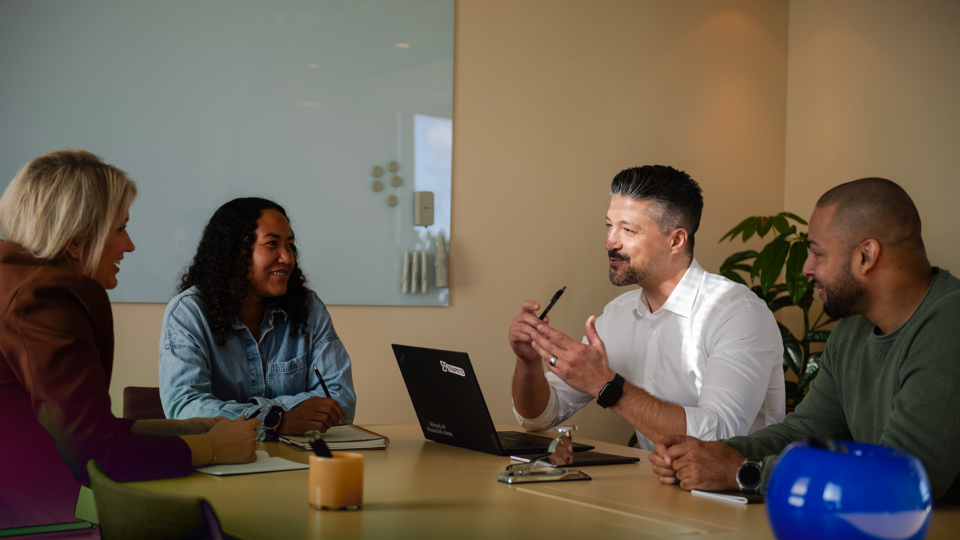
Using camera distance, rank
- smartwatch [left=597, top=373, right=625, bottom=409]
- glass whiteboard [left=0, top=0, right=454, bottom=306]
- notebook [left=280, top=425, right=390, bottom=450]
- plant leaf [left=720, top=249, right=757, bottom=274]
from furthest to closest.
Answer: plant leaf [left=720, top=249, right=757, bottom=274]
glass whiteboard [left=0, top=0, right=454, bottom=306]
smartwatch [left=597, top=373, right=625, bottom=409]
notebook [left=280, top=425, right=390, bottom=450]

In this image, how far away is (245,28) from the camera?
10.6ft

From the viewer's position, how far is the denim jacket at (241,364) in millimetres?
2014

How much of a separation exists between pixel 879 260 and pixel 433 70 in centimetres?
245

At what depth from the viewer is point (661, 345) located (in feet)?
7.77

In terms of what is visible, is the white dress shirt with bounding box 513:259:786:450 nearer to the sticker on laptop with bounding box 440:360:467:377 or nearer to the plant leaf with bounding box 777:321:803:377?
the sticker on laptop with bounding box 440:360:467:377

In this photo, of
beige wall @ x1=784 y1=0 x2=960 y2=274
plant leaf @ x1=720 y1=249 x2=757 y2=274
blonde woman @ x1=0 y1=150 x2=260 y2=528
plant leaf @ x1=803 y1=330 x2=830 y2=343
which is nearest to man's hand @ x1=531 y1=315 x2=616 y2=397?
blonde woman @ x1=0 y1=150 x2=260 y2=528

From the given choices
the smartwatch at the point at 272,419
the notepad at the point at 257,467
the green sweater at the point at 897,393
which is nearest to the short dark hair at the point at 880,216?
the green sweater at the point at 897,393

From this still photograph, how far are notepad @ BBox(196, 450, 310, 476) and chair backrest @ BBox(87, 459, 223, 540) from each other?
15.8 inches

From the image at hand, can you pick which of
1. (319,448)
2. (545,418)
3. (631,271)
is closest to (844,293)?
(631,271)

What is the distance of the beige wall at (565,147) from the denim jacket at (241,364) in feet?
3.40

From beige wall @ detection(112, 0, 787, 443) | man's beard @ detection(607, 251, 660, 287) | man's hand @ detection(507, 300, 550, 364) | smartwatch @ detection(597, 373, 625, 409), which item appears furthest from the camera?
beige wall @ detection(112, 0, 787, 443)

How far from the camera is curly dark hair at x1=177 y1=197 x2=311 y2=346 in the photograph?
88.4 inches

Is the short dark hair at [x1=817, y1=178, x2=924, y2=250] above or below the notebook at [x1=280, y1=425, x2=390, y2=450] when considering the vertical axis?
above

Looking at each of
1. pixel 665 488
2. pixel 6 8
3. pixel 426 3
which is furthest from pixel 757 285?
pixel 6 8
